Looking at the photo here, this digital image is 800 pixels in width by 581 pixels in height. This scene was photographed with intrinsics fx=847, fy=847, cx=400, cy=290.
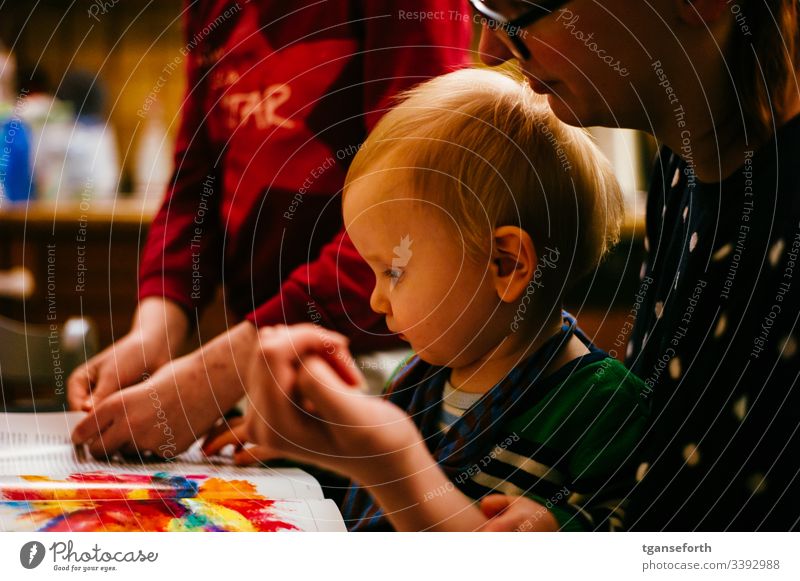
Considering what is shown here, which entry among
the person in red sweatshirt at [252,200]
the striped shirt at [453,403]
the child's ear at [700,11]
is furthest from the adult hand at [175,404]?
the child's ear at [700,11]

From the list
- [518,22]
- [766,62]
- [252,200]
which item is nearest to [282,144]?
[252,200]

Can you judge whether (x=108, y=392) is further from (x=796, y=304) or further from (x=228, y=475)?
(x=796, y=304)

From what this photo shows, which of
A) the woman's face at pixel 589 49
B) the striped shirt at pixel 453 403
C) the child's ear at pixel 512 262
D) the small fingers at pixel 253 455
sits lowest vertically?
the small fingers at pixel 253 455

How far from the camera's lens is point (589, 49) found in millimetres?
446

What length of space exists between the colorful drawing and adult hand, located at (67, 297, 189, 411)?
47 mm

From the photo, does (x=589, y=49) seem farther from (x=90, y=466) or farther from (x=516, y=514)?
(x=90, y=466)

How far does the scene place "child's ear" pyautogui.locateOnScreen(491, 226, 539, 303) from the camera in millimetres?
437

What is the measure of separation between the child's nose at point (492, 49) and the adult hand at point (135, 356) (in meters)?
0.22

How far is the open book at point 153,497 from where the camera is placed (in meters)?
0.47

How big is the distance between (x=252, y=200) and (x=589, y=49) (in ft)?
0.67

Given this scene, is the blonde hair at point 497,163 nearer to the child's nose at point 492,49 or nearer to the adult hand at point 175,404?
the child's nose at point 492,49

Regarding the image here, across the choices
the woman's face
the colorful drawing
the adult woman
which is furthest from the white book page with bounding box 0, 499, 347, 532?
the woman's face

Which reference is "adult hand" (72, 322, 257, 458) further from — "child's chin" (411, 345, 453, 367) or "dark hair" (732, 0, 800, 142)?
"dark hair" (732, 0, 800, 142)

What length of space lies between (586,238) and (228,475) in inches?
9.4
